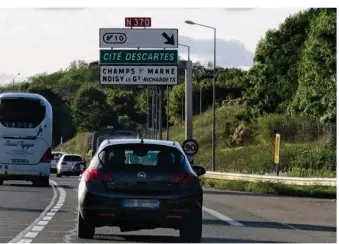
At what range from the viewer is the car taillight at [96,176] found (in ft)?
53.6

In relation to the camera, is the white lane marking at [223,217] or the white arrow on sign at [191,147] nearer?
the white lane marking at [223,217]

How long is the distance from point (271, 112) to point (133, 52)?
114 ft

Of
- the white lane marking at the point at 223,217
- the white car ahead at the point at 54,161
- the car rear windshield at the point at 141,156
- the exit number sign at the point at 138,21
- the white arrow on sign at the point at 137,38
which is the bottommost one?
the white car ahead at the point at 54,161

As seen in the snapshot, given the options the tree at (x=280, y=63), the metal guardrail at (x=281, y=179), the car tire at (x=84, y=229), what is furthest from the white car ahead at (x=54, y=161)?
the car tire at (x=84, y=229)

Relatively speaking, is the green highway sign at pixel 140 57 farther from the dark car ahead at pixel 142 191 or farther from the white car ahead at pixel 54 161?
the dark car ahead at pixel 142 191

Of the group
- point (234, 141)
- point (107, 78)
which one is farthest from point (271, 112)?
point (107, 78)

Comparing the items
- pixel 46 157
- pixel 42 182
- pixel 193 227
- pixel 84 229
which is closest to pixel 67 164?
pixel 42 182

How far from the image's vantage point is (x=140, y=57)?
47062mm

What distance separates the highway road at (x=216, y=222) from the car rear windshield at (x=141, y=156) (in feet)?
4.24

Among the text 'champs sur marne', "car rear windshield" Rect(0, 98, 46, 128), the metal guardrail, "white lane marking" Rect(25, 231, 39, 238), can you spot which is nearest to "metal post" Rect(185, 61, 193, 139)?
the text 'champs sur marne'

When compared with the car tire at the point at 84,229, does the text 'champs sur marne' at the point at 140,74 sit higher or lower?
higher

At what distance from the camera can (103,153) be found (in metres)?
16.6

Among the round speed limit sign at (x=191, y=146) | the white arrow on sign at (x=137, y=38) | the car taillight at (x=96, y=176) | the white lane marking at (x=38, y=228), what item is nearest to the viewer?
the car taillight at (x=96, y=176)

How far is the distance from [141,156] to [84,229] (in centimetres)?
149
